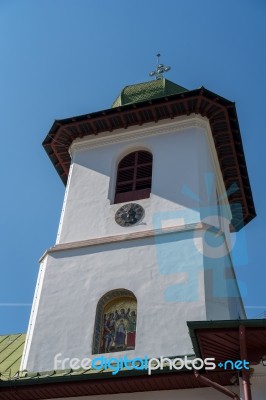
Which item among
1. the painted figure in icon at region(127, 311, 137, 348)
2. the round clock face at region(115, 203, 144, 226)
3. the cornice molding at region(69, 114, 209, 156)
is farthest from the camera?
the cornice molding at region(69, 114, 209, 156)

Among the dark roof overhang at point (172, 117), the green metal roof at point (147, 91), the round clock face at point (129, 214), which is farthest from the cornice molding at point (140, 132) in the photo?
the round clock face at point (129, 214)

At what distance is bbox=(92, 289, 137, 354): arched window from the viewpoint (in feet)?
46.8

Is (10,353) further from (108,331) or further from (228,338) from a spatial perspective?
(228,338)

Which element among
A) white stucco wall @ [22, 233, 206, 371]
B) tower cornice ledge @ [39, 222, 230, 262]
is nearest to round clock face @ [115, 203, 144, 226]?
tower cornice ledge @ [39, 222, 230, 262]

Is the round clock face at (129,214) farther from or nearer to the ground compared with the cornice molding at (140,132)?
nearer to the ground

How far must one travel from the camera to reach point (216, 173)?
20.3 metres

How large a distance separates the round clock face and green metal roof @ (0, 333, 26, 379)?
445 cm

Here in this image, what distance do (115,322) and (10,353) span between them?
3.92 metres

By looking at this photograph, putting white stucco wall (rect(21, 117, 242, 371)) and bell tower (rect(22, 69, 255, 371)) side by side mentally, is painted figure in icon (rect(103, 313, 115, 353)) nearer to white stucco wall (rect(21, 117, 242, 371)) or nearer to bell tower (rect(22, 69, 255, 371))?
bell tower (rect(22, 69, 255, 371))

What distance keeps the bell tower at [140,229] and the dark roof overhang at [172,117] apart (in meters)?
0.03

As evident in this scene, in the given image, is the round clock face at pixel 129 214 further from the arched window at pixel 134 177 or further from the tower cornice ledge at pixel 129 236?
the tower cornice ledge at pixel 129 236

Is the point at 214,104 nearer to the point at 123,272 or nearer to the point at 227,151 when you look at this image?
the point at 227,151

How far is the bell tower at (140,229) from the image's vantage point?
47.2 feet

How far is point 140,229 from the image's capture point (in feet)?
53.6
